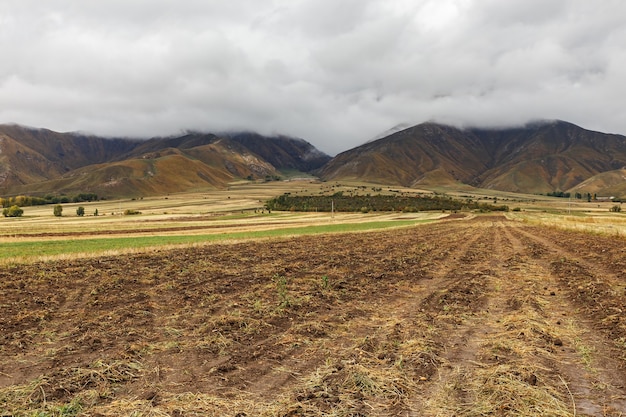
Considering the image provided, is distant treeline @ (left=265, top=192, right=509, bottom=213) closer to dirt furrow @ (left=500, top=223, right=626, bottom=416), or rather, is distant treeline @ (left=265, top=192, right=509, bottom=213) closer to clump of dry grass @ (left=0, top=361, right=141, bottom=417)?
dirt furrow @ (left=500, top=223, right=626, bottom=416)

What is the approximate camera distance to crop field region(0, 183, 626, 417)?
7.67m

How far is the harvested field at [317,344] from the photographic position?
7.68 meters

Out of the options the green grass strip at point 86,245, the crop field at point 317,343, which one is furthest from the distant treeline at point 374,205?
the crop field at point 317,343

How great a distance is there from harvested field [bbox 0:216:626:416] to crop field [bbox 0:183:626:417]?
5 cm

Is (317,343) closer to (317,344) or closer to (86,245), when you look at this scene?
(317,344)

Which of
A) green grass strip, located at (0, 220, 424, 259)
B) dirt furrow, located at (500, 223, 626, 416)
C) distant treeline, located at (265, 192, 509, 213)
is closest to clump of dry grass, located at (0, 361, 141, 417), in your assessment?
dirt furrow, located at (500, 223, 626, 416)

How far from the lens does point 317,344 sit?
36.6ft

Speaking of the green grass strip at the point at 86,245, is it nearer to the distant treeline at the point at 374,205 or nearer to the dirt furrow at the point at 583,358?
the dirt furrow at the point at 583,358

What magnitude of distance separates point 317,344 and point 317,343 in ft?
0.28

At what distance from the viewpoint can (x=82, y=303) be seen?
55.6 feet

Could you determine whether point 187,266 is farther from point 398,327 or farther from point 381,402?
point 381,402

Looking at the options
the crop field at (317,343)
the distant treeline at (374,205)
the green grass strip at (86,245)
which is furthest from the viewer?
the distant treeline at (374,205)

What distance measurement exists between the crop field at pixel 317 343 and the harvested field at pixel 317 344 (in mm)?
55

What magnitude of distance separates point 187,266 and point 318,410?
71.8 feet
